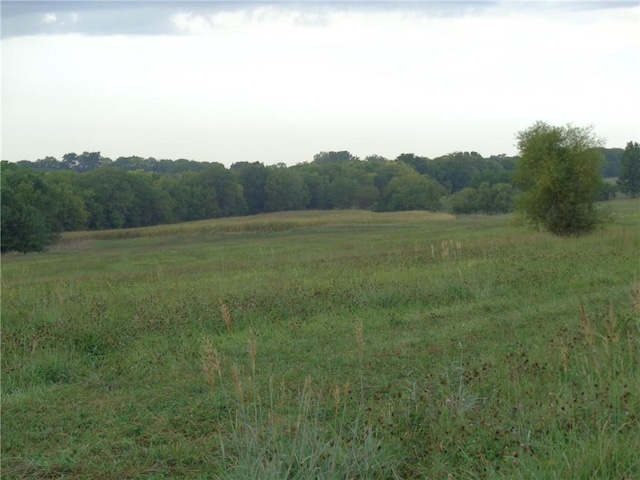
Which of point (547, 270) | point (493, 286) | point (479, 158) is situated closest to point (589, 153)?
point (547, 270)

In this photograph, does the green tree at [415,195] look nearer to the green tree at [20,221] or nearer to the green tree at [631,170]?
the green tree at [631,170]

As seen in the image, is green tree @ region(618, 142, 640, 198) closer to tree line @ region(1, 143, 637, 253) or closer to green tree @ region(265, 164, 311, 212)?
tree line @ region(1, 143, 637, 253)

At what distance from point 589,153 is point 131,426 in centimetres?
2839

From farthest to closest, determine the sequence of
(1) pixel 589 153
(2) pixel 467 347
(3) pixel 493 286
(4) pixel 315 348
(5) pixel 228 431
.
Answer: (1) pixel 589 153 → (3) pixel 493 286 → (4) pixel 315 348 → (2) pixel 467 347 → (5) pixel 228 431

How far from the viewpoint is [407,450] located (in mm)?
4988

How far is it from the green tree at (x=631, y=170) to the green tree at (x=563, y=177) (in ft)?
195

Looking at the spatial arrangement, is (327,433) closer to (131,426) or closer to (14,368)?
(131,426)

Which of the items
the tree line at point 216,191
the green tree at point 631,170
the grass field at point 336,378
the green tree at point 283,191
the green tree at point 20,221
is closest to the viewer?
the grass field at point 336,378

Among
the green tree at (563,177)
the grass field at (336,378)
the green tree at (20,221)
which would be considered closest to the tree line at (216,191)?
the green tree at (20,221)

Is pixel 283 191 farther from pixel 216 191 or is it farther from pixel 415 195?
pixel 415 195

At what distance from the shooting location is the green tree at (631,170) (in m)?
84.5

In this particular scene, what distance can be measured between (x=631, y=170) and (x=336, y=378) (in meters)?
87.4

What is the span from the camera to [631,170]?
85.2 m

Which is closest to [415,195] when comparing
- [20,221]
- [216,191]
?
[216,191]
